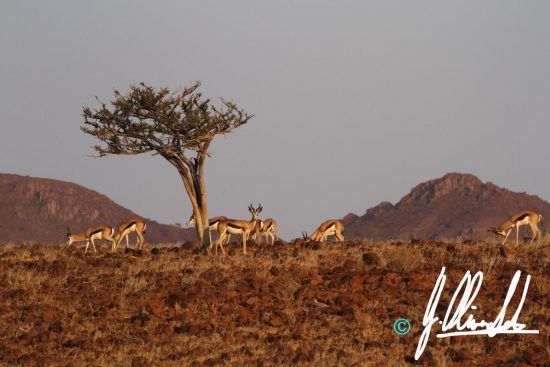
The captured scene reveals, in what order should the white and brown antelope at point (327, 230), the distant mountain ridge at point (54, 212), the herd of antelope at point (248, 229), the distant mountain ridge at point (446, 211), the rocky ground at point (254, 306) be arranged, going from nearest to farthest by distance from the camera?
the rocky ground at point (254, 306) < the herd of antelope at point (248, 229) < the white and brown antelope at point (327, 230) < the distant mountain ridge at point (54, 212) < the distant mountain ridge at point (446, 211)

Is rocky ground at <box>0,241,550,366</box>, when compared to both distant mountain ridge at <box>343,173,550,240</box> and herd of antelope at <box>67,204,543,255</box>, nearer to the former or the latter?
herd of antelope at <box>67,204,543,255</box>

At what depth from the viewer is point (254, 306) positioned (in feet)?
69.2

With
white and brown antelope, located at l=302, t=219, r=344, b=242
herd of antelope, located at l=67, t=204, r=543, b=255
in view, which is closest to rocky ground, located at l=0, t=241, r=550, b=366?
herd of antelope, located at l=67, t=204, r=543, b=255

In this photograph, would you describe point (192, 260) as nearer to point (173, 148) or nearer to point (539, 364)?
point (173, 148)

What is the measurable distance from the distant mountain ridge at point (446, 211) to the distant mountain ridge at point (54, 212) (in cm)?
2901

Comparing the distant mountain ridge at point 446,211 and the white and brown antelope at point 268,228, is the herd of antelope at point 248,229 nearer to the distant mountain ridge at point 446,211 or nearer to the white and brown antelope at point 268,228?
the white and brown antelope at point 268,228

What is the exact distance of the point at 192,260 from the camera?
2753 centimetres

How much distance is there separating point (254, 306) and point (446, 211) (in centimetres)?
11829

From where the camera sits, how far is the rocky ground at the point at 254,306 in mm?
17812

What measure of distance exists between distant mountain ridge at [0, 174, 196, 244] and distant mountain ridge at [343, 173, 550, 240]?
29008mm
